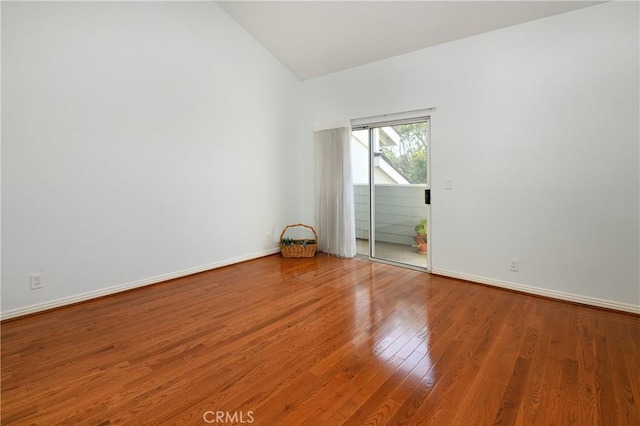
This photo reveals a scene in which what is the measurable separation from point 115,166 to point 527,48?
4.41 m

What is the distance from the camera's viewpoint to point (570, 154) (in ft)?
9.79

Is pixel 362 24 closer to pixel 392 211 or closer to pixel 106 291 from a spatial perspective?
pixel 392 211

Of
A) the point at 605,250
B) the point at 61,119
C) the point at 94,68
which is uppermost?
the point at 94,68

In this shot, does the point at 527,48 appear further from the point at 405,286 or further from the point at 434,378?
the point at 434,378

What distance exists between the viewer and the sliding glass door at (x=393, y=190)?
409cm

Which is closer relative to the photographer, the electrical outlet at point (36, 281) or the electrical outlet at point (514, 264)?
the electrical outlet at point (36, 281)

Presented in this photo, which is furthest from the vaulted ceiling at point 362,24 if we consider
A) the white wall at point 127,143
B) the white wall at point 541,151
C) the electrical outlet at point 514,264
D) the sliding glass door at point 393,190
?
the electrical outlet at point 514,264

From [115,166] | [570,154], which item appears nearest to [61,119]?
[115,166]

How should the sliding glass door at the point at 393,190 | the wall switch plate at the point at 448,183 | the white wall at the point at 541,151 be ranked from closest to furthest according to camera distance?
the white wall at the point at 541,151
the wall switch plate at the point at 448,183
the sliding glass door at the point at 393,190

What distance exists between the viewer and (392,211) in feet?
14.6

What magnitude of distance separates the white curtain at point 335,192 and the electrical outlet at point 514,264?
216 centimetres

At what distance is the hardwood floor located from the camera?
64.5 inches

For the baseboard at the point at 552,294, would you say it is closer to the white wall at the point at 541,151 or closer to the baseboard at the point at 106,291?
the white wall at the point at 541,151

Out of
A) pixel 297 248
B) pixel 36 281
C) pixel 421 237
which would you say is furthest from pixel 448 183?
pixel 36 281
